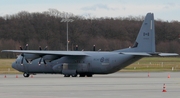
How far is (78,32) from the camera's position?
11969 centimetres

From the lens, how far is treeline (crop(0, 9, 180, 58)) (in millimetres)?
111812

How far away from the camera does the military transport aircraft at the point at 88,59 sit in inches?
1923

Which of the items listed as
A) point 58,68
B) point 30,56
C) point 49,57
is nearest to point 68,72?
point 58,68

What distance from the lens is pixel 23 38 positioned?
377 ft

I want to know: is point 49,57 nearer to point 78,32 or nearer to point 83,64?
point 83,64

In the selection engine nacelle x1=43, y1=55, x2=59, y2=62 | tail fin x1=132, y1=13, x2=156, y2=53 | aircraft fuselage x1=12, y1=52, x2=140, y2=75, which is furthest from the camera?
engine nacelle x1=43, y1=55, x2=59, y2=62

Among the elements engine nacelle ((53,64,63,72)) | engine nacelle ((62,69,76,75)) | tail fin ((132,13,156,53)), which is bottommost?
engine nacelle ((62,69,76,75))

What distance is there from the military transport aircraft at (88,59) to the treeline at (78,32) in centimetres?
5186

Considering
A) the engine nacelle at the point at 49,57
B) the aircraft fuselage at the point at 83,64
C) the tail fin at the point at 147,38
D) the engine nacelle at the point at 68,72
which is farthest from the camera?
the engine nacelle at the point at 49,57

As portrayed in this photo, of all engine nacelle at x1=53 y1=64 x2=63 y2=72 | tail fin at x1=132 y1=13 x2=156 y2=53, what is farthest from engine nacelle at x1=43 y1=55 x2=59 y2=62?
tail fin at x1=132 y1=13 x2=156 y2=53

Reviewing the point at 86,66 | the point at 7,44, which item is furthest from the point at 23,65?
the point at 7,44

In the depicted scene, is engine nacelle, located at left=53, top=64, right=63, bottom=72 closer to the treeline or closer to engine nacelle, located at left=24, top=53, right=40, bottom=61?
engine nacelle, located at left=24, top=53, right=40, bottom=61

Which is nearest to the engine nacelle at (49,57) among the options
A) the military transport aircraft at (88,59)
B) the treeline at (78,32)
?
the military transport aircraft at (88,59)

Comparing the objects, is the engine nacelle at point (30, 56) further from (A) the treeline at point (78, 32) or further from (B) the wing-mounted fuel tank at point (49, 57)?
(A) the treeline at point (78, 32)
